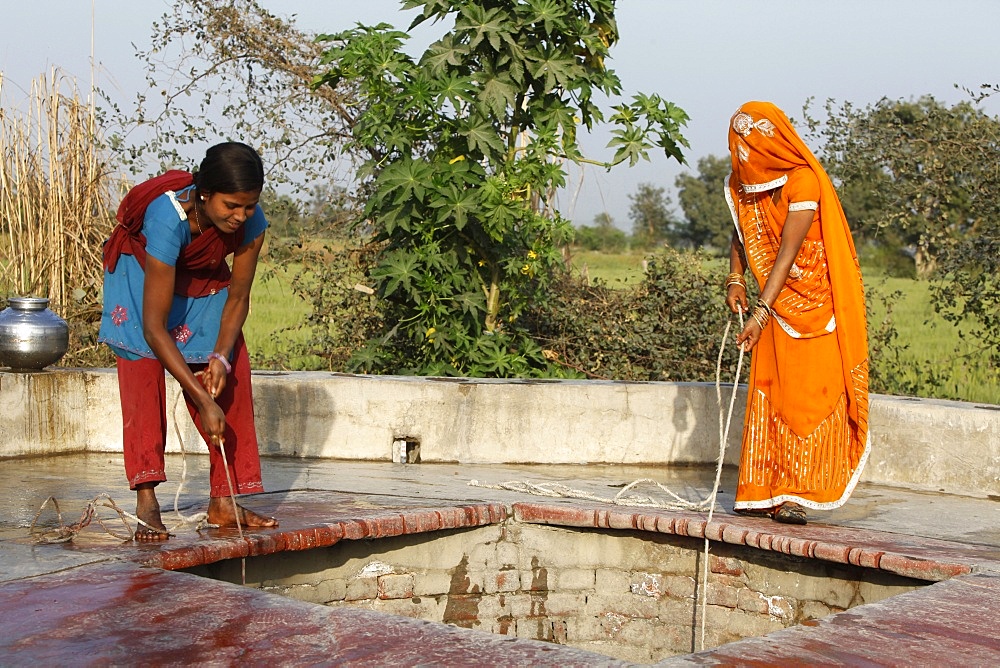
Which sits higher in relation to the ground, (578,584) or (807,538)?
(807,538)

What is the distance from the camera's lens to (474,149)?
25.4 feet

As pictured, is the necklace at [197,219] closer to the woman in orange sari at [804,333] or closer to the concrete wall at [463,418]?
the woman in orange sari at [804,333]

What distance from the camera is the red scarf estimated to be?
13.6 feet

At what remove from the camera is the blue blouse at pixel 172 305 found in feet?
13.2

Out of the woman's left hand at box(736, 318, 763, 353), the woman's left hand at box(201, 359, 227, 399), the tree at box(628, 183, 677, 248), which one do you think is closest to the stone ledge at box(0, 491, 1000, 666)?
the woman's left hand at box(201, 359, 227, 399)

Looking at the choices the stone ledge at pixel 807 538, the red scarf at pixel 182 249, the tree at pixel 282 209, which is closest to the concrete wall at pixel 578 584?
the stone ledge at pixel 807 538

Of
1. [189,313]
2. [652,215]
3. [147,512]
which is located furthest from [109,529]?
[652,215]

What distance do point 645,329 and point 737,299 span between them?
4003 mm

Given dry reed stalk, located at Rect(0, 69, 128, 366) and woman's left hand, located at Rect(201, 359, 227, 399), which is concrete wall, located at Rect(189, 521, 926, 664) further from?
dry reed stalk, located at Rect(0, 69, 128, 366)

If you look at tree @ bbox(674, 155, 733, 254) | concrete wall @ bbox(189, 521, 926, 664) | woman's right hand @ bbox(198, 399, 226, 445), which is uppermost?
tree @ bbox(674, 155, 733, 254)

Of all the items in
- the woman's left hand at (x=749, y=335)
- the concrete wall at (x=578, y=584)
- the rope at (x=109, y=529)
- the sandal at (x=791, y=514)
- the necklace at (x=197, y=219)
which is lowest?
the concrete wall at (x=578, y=584)

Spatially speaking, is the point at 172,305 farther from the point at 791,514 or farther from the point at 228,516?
the point at 791,514

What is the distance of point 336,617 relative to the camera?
3361 mm

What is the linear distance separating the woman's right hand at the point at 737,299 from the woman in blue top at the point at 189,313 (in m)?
2.13
